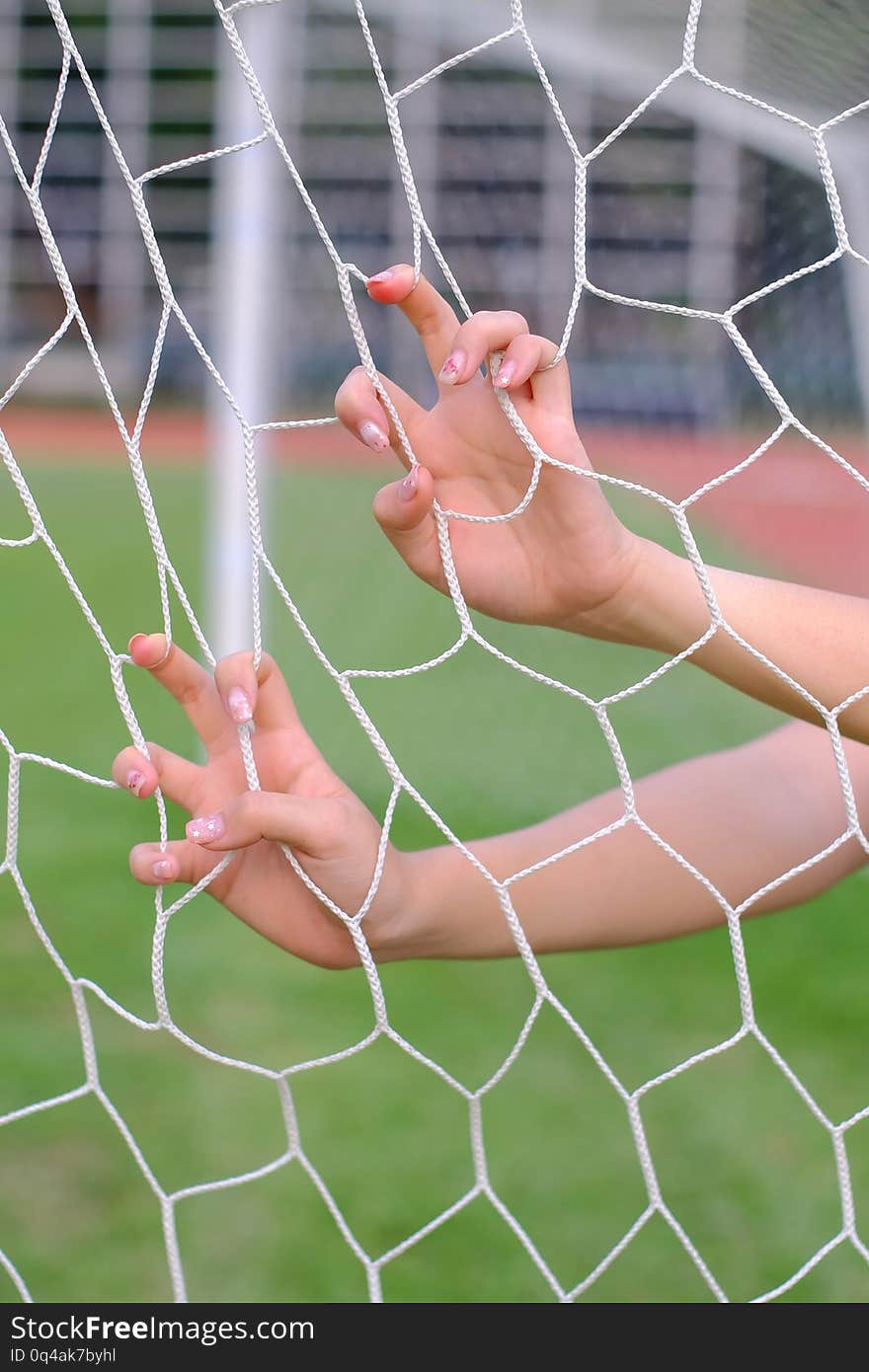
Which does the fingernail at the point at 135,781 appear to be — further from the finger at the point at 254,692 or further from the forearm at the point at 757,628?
the forearm at the point at 757,628

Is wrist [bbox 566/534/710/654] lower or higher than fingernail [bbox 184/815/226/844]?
higher

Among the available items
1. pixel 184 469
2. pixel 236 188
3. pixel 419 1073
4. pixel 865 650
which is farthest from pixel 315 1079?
pixel 184 469

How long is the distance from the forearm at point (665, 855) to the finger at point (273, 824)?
0.40ft

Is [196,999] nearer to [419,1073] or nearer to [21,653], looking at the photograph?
[419,1073]

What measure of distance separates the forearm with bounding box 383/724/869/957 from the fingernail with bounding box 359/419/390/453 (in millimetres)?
274

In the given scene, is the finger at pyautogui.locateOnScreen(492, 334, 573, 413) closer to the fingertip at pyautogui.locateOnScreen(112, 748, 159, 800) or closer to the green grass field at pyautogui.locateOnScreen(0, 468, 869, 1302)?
the fingertip at pyautogui.locateOnScreen(112, 748, 159, 800)

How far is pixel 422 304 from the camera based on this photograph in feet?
2.36

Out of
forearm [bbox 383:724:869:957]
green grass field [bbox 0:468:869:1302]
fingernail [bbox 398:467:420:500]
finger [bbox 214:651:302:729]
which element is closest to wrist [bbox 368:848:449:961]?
forearm [bbox 383:724:869:957]

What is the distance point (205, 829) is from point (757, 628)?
32 cm

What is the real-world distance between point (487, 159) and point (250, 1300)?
10.6 feet

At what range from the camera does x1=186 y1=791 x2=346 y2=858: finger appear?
72 cm

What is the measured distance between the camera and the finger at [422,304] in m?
0.69

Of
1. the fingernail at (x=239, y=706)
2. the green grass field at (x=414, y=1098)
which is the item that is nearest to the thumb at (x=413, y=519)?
the fingernail at (x=239, y=706)

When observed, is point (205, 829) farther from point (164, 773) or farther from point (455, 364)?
point (455, 364)
